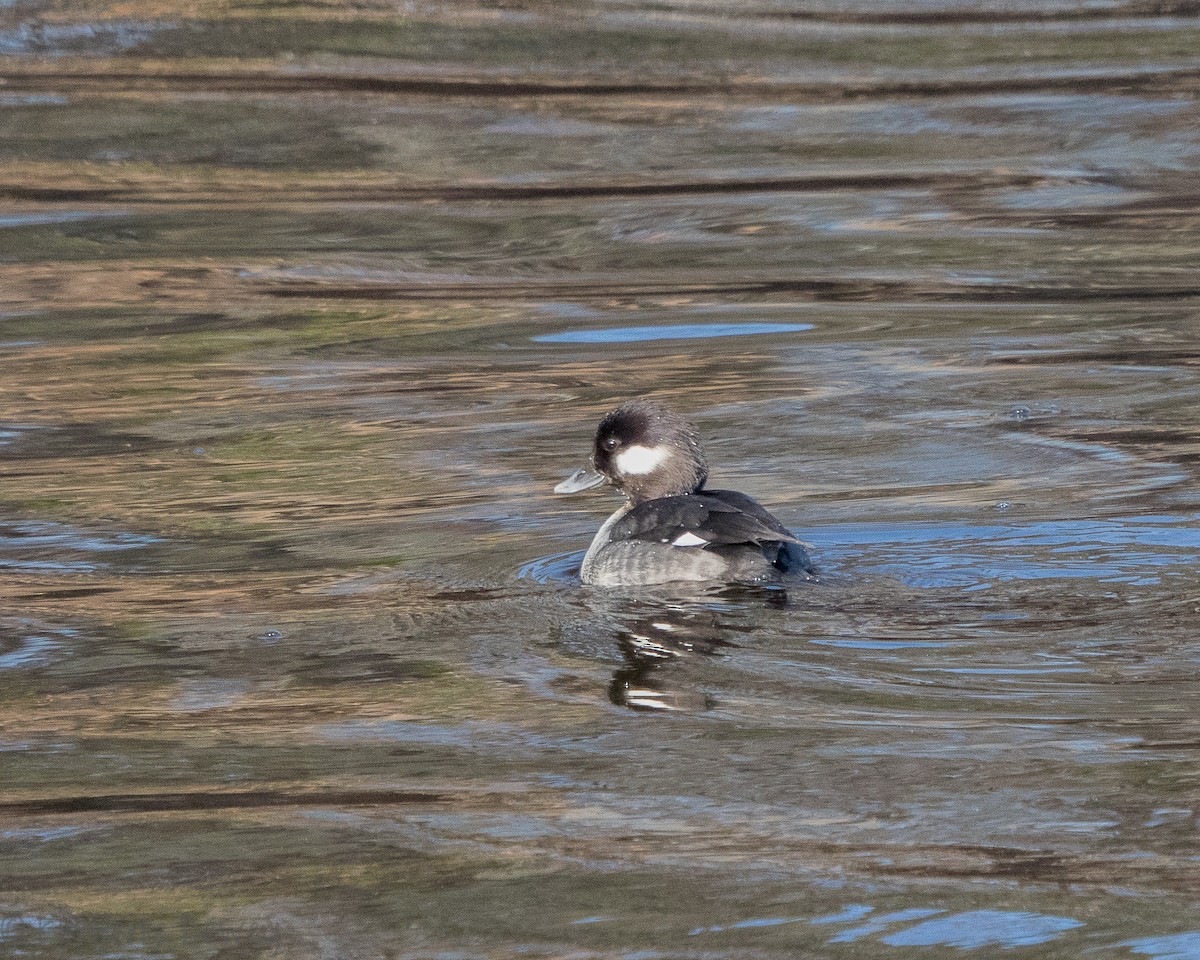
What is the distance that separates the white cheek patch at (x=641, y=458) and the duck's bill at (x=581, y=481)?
0.52 ft

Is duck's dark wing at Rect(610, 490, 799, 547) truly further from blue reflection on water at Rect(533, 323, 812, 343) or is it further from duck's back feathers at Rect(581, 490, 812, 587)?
blue reflection on water at Rect(533, 323, 812, 343)

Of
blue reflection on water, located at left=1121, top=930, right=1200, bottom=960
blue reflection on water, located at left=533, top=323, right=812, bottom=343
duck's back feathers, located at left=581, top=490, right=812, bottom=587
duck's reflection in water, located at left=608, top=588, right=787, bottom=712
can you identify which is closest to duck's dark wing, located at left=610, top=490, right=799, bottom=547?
duck's back feathers, located at left=581, top=490, right=812, bottom=587

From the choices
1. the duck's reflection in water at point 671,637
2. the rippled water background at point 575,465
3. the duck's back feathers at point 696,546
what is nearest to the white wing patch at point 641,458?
the rippled water background at point 575,465

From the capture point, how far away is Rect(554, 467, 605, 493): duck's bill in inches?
284

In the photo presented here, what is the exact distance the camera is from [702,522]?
6188mm

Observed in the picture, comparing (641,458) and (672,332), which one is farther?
(672,332)

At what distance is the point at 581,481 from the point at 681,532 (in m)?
1.00

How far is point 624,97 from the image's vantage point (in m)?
14.5

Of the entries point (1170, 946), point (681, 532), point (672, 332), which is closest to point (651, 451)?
point (681, 532)

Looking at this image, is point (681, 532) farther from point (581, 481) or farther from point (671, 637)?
point (581, 481)

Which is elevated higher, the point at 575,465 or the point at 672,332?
the point at 672,332

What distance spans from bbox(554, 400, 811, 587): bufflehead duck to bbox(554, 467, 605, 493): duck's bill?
0.32 m

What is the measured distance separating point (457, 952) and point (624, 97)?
11284 millimetres

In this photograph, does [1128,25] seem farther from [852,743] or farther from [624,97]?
[852,743]
